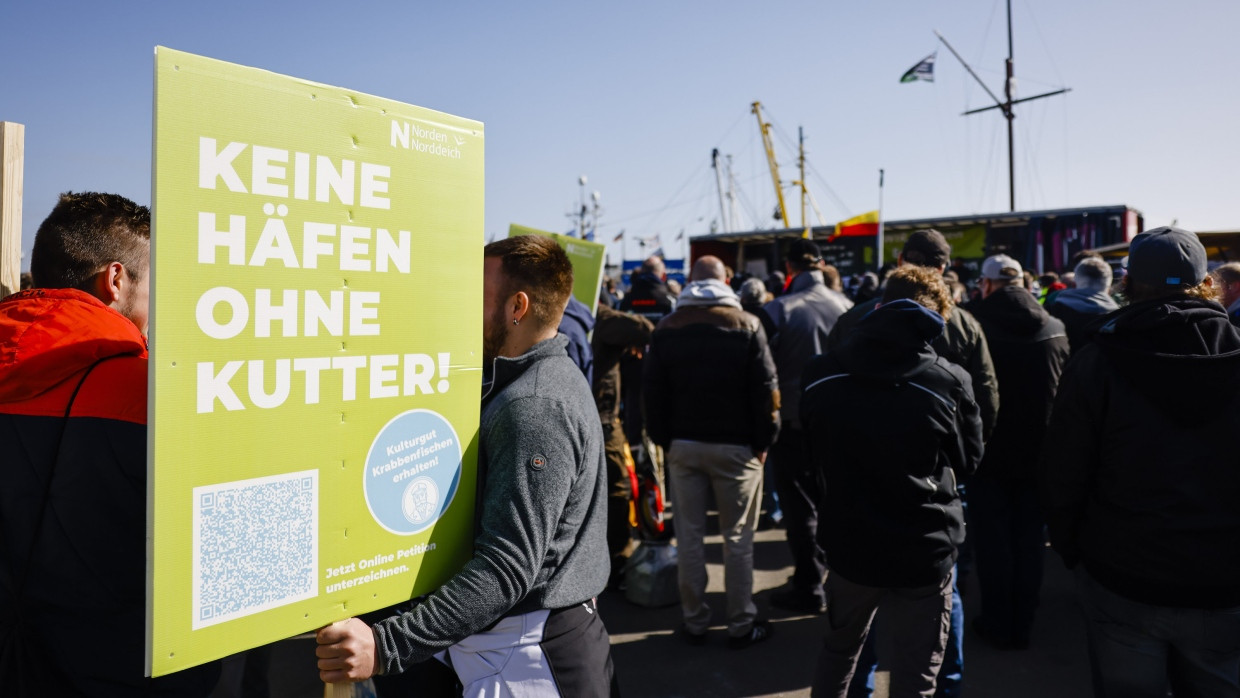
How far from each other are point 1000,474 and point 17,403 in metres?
4.35

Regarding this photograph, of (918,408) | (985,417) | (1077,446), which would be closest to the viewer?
(1077,446)

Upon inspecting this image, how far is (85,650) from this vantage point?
1.83m

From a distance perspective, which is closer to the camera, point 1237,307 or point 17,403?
point 17,403

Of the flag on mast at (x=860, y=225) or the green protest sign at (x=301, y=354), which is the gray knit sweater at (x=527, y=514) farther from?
the flag on mast at (x=860, y=225)

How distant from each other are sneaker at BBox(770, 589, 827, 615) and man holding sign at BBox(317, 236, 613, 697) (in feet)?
10.3

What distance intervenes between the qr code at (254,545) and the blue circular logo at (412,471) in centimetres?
13

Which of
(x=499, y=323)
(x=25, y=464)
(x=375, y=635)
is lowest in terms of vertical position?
(x=375, y=635)

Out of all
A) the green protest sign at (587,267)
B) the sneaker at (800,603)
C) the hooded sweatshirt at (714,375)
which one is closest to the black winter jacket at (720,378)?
the hooded sweatshirt at (714,375)

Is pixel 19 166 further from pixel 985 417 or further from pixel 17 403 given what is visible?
pixel 985 417

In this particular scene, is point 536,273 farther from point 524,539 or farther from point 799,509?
point 799,509

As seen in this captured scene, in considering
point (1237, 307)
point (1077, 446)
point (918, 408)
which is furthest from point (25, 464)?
point (1237, 307)

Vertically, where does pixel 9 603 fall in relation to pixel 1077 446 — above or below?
below

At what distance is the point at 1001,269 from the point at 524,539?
387cm

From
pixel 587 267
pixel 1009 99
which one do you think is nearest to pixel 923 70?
pixel 1009 99
